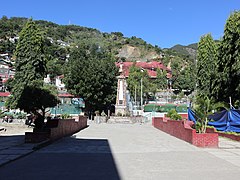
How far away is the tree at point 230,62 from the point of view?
77.0ft

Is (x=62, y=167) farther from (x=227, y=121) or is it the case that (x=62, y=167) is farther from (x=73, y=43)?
(x=73, y=43)

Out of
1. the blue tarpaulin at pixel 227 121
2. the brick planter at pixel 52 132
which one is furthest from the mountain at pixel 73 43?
the blue tarpaulin at pixel 227 121

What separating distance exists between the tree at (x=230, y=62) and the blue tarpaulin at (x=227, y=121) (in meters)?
4.90

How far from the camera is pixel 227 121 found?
1816 cm

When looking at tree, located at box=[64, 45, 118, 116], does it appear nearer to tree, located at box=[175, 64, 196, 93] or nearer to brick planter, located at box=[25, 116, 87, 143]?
brick planter, located at box=[25, 116, 87, 143]

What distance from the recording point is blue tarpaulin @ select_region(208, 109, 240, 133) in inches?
678

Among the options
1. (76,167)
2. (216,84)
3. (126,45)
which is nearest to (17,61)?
(216,84)

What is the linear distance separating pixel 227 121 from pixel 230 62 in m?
8.14

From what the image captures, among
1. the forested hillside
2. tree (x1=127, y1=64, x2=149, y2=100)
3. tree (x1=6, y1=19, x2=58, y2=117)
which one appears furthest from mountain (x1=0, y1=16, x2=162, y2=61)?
tree (x1=6, y1=19, x2=58, y2=117)

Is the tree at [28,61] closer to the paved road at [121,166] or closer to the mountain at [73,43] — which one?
the paved road at [121,166]

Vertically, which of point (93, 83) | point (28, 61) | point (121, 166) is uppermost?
point (28, 61)

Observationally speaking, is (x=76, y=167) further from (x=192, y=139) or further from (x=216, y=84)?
(x=216, y=84)

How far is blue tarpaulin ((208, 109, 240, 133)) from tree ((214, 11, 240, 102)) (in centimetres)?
490

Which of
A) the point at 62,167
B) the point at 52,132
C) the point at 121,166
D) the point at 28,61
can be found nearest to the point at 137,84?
the point at 28,61
